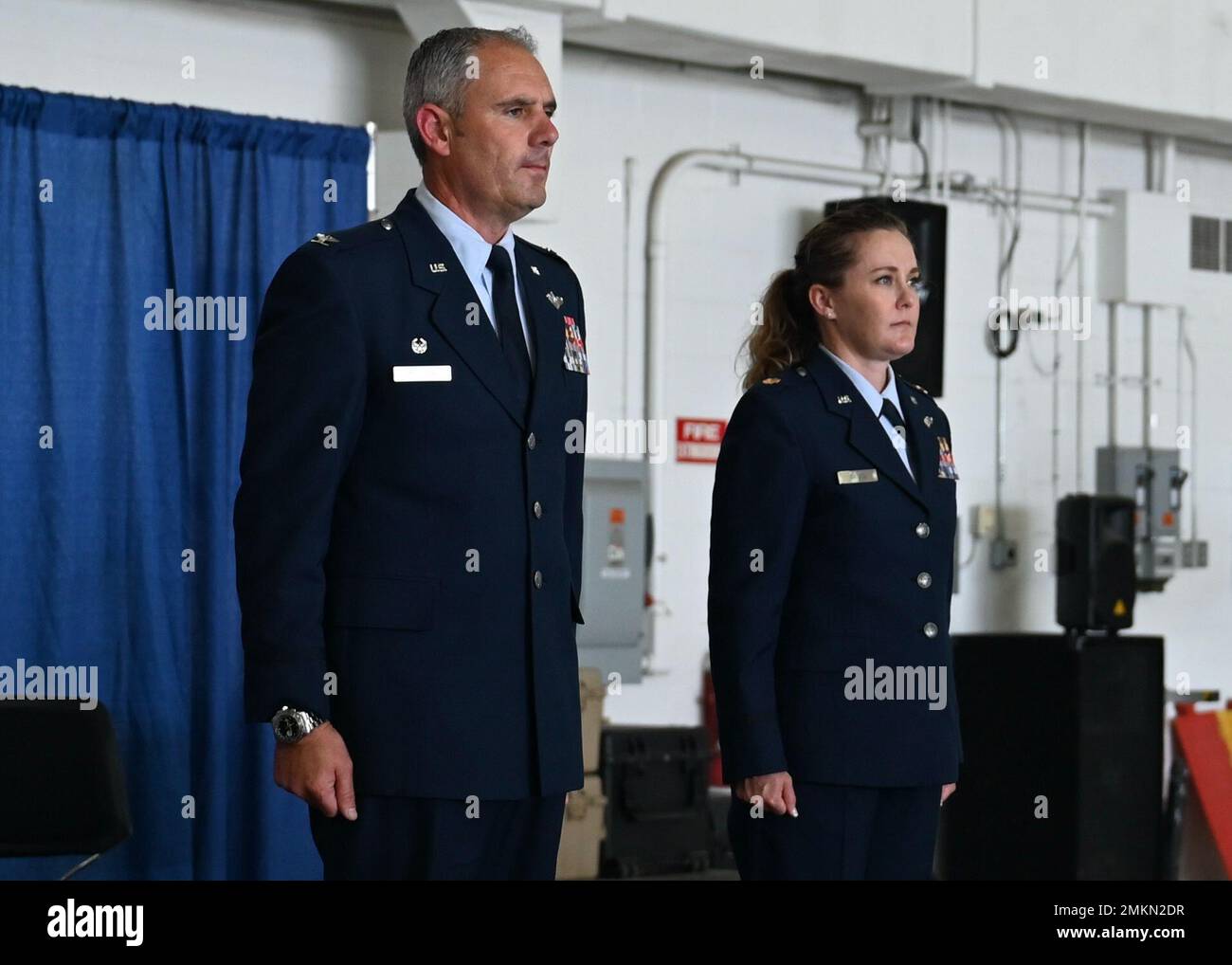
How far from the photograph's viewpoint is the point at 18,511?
4.92m

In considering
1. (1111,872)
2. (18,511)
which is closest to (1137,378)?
(1111,872)

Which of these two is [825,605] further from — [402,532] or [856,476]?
[402,532]

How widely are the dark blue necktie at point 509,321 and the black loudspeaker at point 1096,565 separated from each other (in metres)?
4.51

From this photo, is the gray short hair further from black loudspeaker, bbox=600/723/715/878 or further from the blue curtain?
black loudspeaker, bbox=600/723/715/878

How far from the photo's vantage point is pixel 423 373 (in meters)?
2.30

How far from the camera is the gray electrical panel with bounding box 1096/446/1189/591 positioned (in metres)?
7.25

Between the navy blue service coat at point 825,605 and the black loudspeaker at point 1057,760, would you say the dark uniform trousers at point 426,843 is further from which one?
the black loudspeaker at point 1057,760

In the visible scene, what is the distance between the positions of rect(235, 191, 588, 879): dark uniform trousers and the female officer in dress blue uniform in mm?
486

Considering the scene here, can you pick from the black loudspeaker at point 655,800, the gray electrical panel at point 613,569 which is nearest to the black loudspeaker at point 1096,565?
the black loudspeaker at point 655,800

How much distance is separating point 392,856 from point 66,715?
1061 mm

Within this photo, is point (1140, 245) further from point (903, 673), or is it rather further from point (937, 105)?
point (903, 673)

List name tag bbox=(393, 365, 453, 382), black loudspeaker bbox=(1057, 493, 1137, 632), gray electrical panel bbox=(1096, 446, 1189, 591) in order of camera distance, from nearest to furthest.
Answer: name tag bbox=(393, 365, 453, 382) < black loudspeaker bbox=(1057, 493, 1137, 632) < gray electrical panel bbox=(1096, 446, 1189, 591)

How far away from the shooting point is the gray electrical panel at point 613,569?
19.7ft

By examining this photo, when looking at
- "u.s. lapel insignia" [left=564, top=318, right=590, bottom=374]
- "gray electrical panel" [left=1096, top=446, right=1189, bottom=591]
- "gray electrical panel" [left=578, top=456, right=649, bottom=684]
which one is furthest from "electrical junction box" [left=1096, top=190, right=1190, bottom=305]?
"u.s. lapel insignia" [left=564, top=318, right=590, bottom=374]
